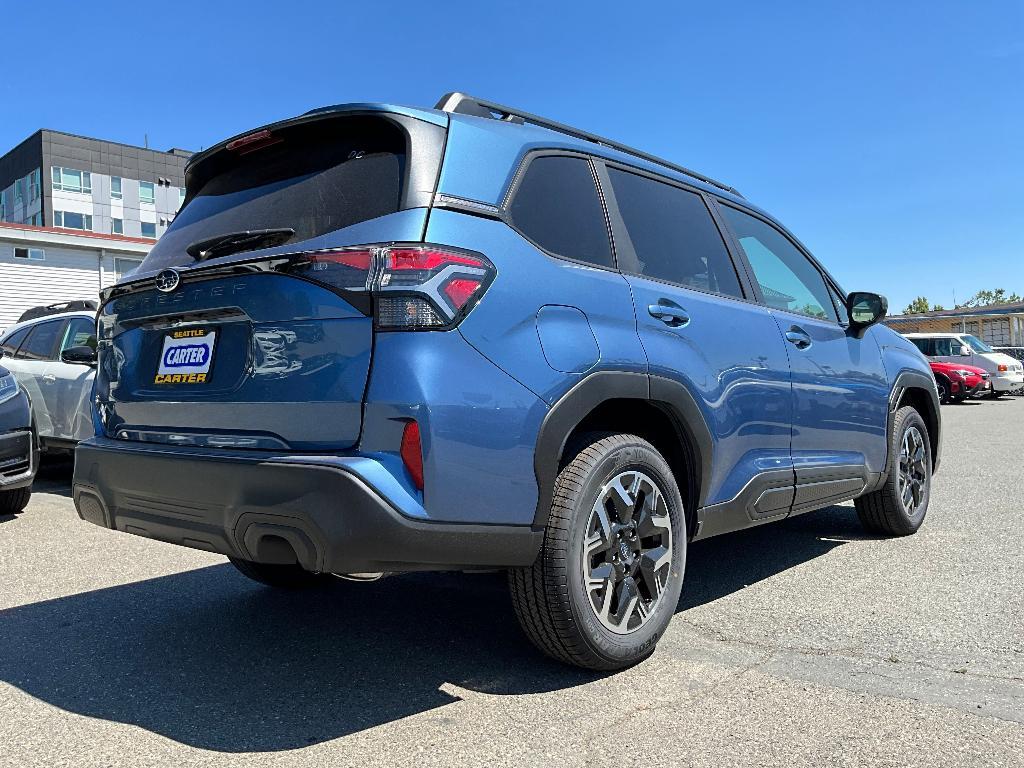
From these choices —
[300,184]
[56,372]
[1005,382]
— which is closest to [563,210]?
[300,184]

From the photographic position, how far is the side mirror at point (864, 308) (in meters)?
4.71

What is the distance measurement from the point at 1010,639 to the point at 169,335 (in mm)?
3331

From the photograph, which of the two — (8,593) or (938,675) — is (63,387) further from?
(938,675)

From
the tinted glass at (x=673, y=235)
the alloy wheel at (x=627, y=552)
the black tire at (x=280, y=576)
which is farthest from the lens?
the black tire at (x=280, y=576)

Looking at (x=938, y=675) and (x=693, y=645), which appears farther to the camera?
(x=693, y=645)

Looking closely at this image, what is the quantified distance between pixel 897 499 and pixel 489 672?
3172 mm

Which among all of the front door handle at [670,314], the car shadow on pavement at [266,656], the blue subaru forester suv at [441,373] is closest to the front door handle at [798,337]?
the blue subaru forester suv at [441,373]

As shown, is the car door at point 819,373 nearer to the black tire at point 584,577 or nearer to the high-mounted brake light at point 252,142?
the black tire at point 584,577

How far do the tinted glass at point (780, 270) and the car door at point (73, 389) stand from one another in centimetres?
566

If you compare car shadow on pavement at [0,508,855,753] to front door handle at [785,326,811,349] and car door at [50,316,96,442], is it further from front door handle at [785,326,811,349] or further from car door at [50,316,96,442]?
car door at [50,316,96,442]

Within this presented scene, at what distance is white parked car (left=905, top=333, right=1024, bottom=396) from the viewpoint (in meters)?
23.9

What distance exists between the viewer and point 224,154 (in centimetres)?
322

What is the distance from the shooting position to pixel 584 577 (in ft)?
9.21

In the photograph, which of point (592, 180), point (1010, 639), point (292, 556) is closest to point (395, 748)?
point (292, 556)
